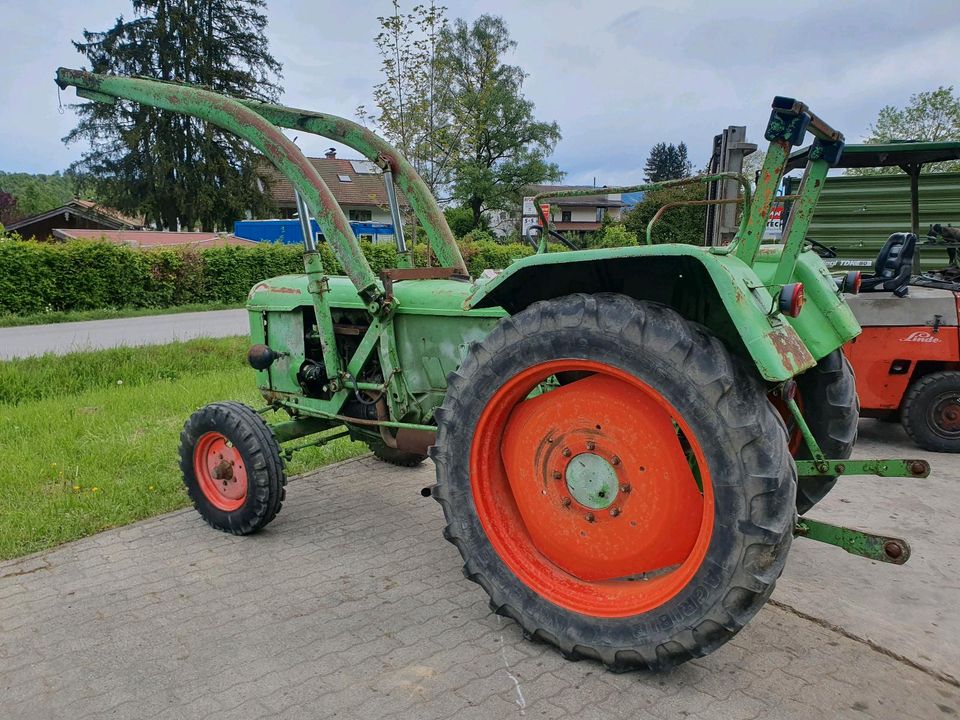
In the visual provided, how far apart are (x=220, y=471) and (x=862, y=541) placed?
3039 millimetres

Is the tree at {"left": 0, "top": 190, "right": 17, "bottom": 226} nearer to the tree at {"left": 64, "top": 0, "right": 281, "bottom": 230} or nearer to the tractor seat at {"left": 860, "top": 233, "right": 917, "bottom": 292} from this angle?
the tree at {"left": 64, "top": 0, "right": 281, "bottom": 230}

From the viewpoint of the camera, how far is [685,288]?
8.37 feet

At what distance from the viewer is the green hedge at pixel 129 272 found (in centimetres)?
1426

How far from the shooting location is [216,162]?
31.2 m

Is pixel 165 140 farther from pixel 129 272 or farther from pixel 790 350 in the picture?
pixel 790 350

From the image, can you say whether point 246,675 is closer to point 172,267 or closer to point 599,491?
point 599,491

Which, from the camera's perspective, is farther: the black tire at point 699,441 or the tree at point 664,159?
the tree at point 664,159

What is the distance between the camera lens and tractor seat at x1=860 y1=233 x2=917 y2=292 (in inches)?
203

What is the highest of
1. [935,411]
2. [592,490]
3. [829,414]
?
[829,414]

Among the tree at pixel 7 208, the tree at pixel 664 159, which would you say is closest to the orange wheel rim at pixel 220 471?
the tree at pixel 7 208

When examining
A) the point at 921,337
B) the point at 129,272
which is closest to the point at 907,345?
the point at 921,337

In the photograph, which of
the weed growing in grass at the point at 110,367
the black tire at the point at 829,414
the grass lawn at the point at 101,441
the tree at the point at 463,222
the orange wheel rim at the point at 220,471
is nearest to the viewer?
the black tire at the point at 829,414

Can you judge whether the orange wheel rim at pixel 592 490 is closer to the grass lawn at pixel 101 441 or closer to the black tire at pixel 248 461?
the black tire at pixel 248 461

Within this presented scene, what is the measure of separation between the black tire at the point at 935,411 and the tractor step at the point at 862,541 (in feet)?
11.6
